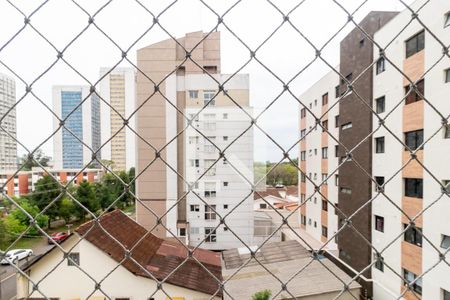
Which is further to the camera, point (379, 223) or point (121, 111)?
point (379, 223)

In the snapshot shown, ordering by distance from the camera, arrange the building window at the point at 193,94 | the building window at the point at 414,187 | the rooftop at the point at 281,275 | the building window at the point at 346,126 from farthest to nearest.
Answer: the building window at the point at 193,94 < the building window at the point at 346,126 < the rooftop at the point at 281,275 < the building window at the point at 414,187

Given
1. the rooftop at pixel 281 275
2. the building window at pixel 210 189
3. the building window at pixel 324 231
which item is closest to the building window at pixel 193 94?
the building window at pixel 210 189

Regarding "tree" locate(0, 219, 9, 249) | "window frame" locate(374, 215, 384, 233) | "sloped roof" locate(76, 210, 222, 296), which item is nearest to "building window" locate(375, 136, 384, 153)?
"window frame" locate(374, 215, 384, 233)

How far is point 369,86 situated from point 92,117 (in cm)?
393

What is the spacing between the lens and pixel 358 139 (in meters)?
4.73

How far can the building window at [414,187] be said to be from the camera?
3.27m

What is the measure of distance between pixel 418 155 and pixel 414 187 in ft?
1.61

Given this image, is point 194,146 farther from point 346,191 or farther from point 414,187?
point 414,187

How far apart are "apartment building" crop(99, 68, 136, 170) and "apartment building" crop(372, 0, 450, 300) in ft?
6.89

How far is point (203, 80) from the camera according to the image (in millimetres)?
5457

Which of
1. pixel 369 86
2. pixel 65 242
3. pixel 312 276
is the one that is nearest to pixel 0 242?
pixel 65 242

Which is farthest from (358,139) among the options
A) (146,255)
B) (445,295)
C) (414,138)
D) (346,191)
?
(146,255)

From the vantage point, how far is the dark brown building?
4.40 meters

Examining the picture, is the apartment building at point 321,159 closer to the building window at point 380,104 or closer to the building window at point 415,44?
the building window at point 380,104
